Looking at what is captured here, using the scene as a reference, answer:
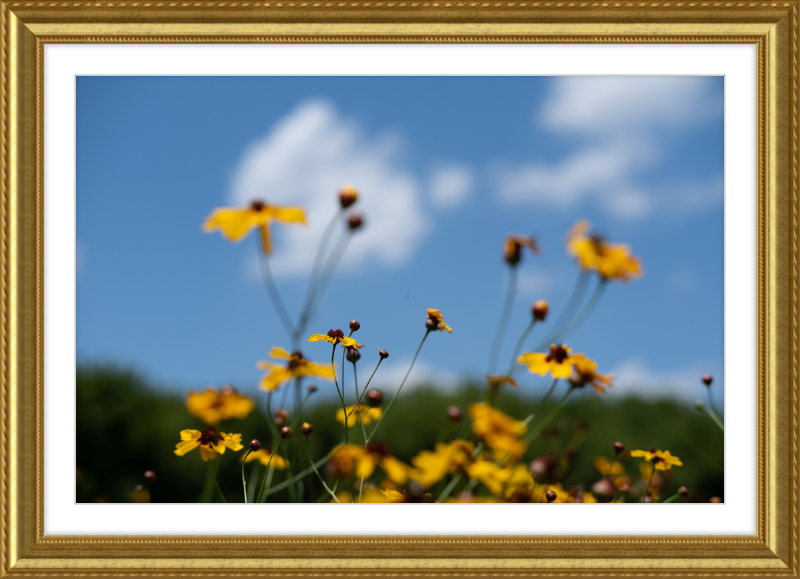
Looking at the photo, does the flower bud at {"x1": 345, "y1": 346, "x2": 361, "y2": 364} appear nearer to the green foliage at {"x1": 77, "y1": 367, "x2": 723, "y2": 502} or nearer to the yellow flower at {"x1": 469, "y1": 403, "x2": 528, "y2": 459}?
the yellow flower at {"x1": 469, "y1": 403, "x2": 528, "y2": 459}

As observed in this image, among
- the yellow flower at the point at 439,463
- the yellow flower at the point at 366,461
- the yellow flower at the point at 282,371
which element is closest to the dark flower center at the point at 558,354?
the yellow flower at the point at 439,463

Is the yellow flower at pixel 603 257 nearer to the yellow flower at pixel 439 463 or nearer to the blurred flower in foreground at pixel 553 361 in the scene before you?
the blurred flower in foreground at pixel 553 361

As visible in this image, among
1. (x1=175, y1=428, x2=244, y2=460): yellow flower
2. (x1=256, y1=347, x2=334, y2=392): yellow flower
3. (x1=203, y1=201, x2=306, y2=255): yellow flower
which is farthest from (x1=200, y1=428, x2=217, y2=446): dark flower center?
(x1=203, y1=201, x2=306, y2=255): yellow flower

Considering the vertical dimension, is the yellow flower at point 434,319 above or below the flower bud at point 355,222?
below

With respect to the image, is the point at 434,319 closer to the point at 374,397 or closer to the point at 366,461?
the point at 374,397

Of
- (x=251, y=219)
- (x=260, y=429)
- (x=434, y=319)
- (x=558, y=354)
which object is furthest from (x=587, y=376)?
(x=260, y=429)
